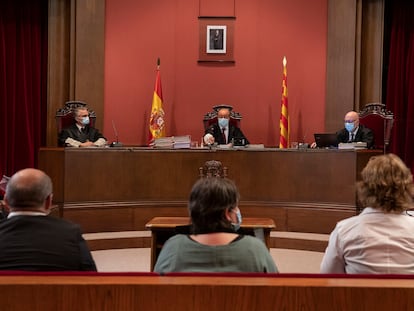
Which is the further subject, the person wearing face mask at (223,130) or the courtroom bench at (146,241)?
the person wearing face mask at (223,130)

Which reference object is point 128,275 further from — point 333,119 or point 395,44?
point 395,44

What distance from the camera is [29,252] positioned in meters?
1.96

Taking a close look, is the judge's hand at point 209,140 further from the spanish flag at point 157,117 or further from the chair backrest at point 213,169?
the spanish flag at point 157,117

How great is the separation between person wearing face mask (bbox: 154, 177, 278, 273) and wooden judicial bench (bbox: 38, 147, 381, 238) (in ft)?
11.7

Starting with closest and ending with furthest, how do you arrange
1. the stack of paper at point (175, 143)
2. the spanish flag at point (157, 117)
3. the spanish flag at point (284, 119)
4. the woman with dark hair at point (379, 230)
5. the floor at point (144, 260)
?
the woman with dark hair at point (379, 230), the floor at point (144, 260), the stack of paper at point (175, 143), the spanish flag at point (284, 119), the spanish flag at point (157, 117)

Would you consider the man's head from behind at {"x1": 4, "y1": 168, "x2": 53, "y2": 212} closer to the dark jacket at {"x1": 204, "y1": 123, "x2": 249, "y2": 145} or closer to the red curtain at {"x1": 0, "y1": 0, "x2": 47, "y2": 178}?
the dark jacket at {"x1": 204, "y1": 123, "x2": 249, "y2": 145}

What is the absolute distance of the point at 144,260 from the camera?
4.81 m

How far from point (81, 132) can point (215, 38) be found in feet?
7.06

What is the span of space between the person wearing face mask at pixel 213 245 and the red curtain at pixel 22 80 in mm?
5501

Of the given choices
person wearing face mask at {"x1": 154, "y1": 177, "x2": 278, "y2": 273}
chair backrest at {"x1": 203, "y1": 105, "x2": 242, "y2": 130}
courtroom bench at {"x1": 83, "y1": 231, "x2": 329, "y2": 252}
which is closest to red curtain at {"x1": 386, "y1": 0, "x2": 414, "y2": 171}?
chair backrest at {"x1": 203, "y1": 105, "x2": 242, "y2": 130}

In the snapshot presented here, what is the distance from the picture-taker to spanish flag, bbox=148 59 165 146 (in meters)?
6.90

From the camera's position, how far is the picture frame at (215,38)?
7301mm

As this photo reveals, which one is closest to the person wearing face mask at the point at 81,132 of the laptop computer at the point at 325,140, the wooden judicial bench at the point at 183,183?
the wooden judicial bench at the point at 183,183

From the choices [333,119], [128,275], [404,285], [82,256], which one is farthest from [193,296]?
[333,119]
